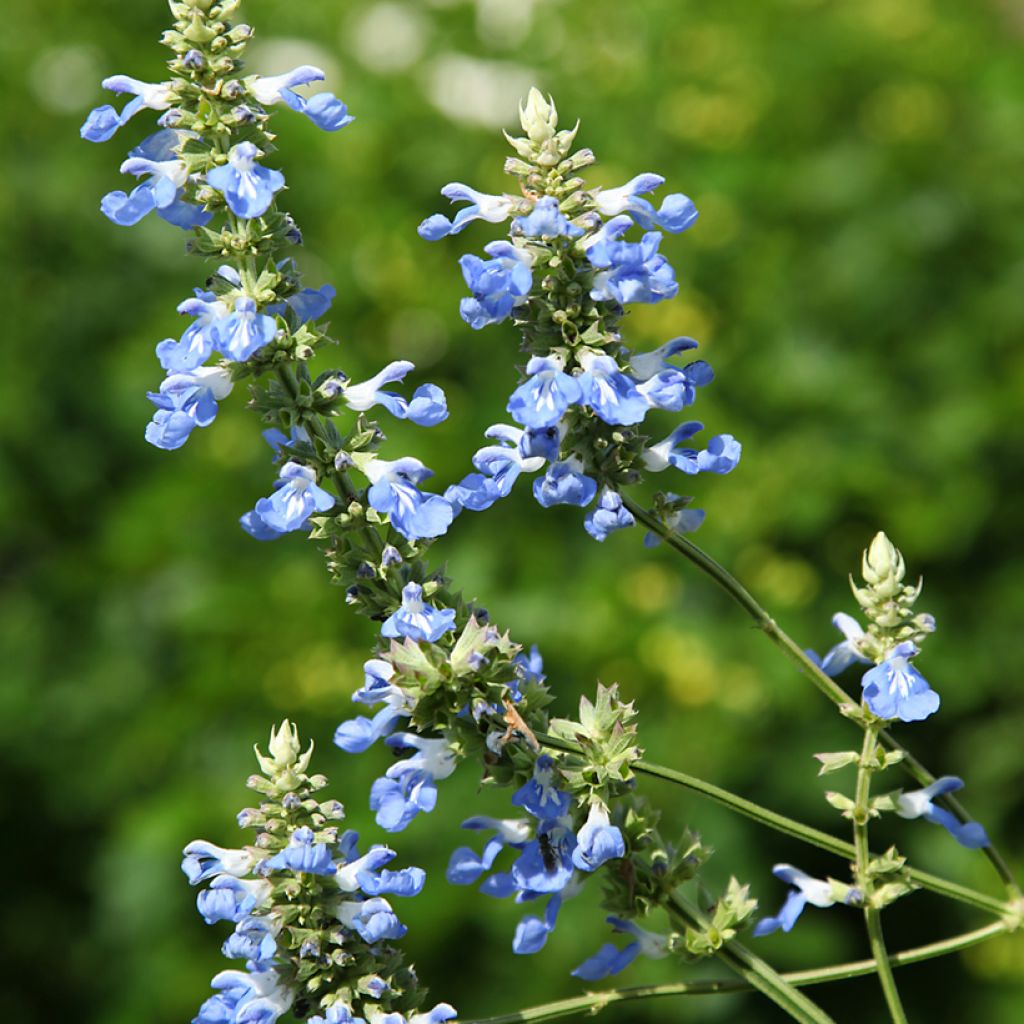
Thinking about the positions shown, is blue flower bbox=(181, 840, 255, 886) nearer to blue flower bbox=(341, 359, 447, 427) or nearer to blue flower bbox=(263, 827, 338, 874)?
blue flower bbox=(263, 827, 338, 874)

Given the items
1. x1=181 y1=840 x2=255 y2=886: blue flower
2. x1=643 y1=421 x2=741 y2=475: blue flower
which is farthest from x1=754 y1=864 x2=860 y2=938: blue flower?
x1=181 y1=840 x2=255 y2=886: blue flower

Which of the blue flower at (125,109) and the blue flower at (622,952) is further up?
the blue flower at (125,109)

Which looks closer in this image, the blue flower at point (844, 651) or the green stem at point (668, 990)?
the green stem at point (668, 990)

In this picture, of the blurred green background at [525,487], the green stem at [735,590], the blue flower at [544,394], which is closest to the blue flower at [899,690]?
the green stem at [735,590]

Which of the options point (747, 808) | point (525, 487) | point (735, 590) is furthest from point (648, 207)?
point (525, 487)

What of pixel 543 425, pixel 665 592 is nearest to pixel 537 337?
pixel 543 425

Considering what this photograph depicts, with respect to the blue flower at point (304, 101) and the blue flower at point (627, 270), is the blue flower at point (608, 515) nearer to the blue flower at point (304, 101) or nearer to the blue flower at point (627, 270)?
the blue flower at point (627, 270)

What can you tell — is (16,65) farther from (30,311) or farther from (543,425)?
(543,425)

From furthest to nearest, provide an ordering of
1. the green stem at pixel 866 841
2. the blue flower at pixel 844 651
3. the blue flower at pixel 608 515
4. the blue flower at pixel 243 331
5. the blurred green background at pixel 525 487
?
1. the blurred green background at pixel 525 487
2. the blue flower at pixel 844 651
3. the green stem at pixel 866 841
4. the blue flower at pixel 608 515
5. the blue flower at pixel 243 331
